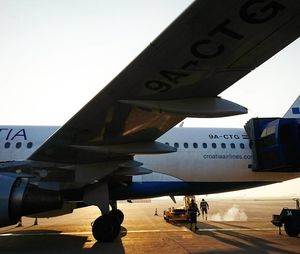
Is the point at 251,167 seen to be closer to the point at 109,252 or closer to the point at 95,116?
the point at 109,252

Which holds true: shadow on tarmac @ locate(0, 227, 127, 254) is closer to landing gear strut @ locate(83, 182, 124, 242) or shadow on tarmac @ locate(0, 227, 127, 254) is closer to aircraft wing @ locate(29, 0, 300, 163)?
landing gear strut @ locate(83, 182, 124, 242)

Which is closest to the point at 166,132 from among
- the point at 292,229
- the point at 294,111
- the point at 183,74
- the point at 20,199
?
the point at 20,199

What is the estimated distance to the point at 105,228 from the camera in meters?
11.5

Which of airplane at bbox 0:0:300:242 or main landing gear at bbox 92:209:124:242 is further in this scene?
main landing gear at bbox 92:209:124:242

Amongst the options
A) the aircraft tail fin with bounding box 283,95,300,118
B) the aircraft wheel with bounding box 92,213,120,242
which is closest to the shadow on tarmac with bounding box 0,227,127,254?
the aircraft wheel with bounding box 92,213,120,242

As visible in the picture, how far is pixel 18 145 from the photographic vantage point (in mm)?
13344

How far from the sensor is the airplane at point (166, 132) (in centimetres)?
529

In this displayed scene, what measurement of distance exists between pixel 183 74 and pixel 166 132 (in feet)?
17.1

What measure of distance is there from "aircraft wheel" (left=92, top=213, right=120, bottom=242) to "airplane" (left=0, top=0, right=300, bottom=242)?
0.03 metres

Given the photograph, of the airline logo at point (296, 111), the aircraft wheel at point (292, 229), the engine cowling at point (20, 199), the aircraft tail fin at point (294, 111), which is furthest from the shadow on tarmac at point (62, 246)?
the airline logo at point (296, 111)

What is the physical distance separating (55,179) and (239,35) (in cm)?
788

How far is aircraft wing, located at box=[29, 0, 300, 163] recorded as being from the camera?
16.5 feet

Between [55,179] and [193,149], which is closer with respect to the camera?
[55,179]

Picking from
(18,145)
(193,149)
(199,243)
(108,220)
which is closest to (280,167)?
(193,149)
